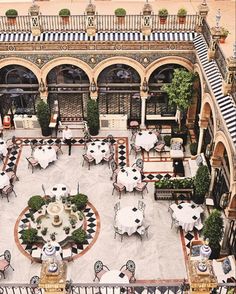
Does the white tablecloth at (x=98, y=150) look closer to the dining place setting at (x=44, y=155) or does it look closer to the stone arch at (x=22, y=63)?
the dining place setting at (x=44, y=155)

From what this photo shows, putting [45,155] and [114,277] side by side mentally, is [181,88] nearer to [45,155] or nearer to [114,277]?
[45,155]

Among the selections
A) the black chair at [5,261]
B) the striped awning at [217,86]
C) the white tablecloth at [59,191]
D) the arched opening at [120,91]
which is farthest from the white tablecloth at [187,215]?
the arched opening at [120,91]

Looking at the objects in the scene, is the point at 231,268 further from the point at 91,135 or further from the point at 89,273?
the point at 91,135

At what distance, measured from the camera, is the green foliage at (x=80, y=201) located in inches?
676

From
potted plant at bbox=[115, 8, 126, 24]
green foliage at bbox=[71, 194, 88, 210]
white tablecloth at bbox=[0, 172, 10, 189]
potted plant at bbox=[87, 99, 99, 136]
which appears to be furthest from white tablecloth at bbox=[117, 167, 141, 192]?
potted plant at bbox=[115, 8, 126, 24]

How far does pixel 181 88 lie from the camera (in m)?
19.1

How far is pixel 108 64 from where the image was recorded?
1998 centimetres

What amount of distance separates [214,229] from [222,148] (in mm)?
3243

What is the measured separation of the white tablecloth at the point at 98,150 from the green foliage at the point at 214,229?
640 cm

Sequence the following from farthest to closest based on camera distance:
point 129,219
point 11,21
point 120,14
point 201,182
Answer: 1. point 11,21
2. point 120,14
3. point 201,182
4. point 129,219

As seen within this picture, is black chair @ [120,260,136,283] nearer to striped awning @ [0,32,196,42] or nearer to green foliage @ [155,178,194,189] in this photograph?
green foliage @ [155,178,194,189]

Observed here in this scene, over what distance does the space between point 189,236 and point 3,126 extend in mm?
10745

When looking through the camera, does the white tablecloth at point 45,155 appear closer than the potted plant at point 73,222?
No

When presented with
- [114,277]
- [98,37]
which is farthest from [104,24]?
[114,277]
